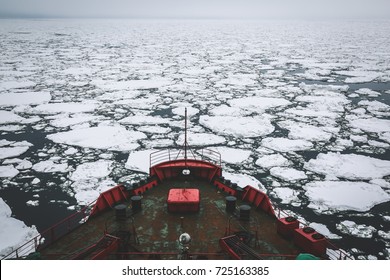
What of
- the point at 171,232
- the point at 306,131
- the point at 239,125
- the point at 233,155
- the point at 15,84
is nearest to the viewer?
the point at 171,232

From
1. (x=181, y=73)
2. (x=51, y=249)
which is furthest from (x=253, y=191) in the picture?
(x=181, y=73)

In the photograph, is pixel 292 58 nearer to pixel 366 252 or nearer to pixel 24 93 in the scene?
pixel 24 93

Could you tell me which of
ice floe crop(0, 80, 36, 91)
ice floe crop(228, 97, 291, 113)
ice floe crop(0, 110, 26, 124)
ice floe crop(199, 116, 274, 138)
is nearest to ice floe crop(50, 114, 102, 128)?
ice floe crop(0, 110, 26, 124)

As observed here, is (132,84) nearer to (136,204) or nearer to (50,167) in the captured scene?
(50,167)

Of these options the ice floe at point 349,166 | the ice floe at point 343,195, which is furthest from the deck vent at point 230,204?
the ice floe at point 349,166

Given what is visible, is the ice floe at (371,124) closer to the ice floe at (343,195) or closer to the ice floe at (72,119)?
the ice floe at (343,195)

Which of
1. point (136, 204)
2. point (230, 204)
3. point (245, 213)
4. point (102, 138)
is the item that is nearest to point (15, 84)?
point (102, 138)
